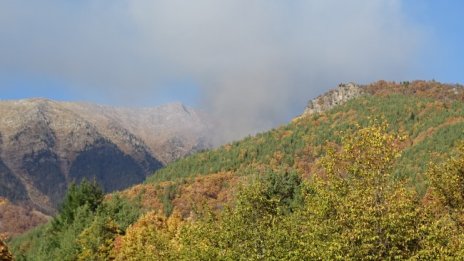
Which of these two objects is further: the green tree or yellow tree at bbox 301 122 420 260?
the green tree

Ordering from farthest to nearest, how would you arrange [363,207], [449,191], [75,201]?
1. [75,201]
2. [449,191]
3. [363,207]

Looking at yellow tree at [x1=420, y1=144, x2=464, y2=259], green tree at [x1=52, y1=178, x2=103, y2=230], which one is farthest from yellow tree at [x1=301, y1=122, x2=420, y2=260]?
green tree at [x1=52, y1=178, x2=103, y2=230]

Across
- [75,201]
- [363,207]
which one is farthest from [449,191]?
[75,201]

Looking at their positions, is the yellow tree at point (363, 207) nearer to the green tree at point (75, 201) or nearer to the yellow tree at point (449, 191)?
the yellow tree at point (449, 191)

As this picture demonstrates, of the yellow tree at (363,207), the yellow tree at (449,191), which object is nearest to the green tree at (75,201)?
the yellow tree at (449,191)

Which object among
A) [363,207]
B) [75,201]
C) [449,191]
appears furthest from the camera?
[75,201]

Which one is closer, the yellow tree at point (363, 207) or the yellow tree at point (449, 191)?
the yellow tree at point (363, 207)

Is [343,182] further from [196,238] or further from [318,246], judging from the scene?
[196,238]

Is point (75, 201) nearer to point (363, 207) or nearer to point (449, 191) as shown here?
point (449, 191)

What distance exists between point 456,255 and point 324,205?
8.09 m

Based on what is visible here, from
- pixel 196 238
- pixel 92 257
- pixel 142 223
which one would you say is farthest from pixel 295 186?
pixel 196 238

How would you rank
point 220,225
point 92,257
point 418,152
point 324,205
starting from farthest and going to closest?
point 418,152 → point 92,257 → point 220,225 → point 324,205

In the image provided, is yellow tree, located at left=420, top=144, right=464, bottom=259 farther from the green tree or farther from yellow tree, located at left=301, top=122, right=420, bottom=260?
the green tree

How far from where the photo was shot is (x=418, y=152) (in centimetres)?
18288
